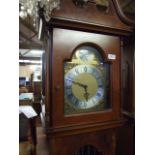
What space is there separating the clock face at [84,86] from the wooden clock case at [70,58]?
→ 0.23ft

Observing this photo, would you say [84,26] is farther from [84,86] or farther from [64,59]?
[84,86]

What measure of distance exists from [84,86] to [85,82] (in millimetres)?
29

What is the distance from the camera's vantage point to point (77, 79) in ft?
3.99

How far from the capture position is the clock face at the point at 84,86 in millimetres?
1187

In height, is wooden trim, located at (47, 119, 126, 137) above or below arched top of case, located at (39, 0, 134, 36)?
below

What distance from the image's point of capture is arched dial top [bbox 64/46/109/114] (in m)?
1.18

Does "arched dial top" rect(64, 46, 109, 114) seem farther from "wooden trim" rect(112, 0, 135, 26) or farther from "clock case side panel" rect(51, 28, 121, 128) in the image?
"wooden trim" rect(112, 0, 135, 26)

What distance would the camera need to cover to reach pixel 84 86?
4.07ft

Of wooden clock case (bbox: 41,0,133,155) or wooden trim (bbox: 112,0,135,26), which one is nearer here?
wooden clock case (bbox: 41,0,133,155)

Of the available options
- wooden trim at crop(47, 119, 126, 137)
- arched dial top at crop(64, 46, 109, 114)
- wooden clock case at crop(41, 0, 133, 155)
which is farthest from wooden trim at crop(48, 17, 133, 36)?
wooden trim at crop(47, 119, 126, 137)
